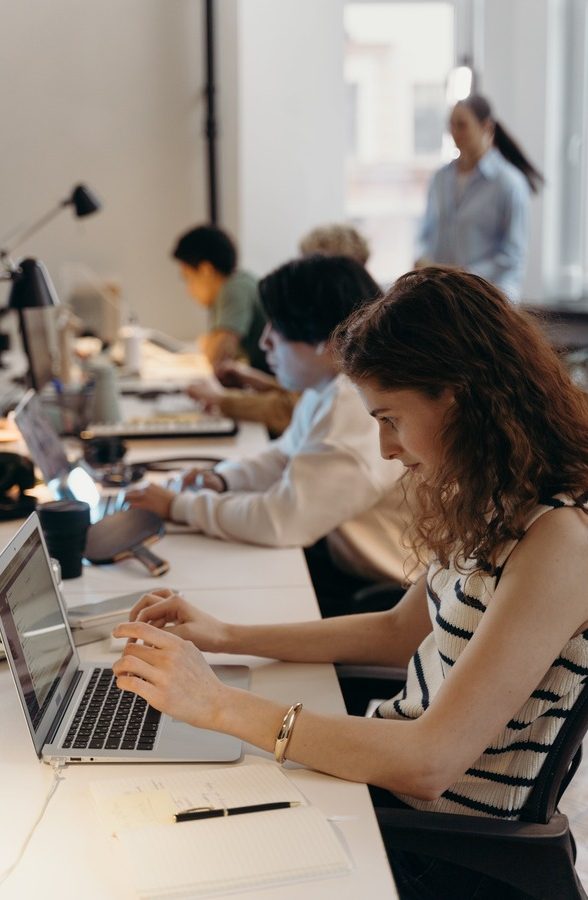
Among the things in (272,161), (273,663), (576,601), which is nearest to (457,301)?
(576,601)

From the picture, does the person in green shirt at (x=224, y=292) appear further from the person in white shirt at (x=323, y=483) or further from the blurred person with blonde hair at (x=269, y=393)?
the person in white shirt at (x=323, y=483)

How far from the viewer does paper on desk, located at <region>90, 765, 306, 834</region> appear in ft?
3.67

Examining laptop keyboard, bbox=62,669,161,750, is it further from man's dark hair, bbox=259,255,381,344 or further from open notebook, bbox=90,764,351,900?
man's dark hair, bbox=259,255,381,344

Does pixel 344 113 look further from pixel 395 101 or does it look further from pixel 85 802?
pixel 85 802

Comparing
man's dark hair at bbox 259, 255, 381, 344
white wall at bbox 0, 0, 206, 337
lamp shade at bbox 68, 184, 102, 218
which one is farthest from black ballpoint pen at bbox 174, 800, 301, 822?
white wall at bbox 0, 0, 206, 337

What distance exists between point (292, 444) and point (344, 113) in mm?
3196

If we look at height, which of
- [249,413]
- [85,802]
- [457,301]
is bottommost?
[249,413]

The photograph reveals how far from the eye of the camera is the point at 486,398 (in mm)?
1231

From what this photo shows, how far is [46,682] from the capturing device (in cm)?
130

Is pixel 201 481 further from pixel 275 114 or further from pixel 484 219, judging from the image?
pixel 275 114

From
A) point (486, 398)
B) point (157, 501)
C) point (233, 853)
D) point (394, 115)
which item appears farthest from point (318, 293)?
point (394, 115)

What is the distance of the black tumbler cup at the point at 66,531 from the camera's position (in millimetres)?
1888

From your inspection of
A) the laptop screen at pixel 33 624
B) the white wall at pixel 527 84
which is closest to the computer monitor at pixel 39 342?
the laptop screen at pixel 33 624

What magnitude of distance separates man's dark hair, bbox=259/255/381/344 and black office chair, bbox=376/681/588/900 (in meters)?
1.27
